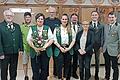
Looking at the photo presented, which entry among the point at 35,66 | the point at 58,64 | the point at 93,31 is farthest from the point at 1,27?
the point at 93,31

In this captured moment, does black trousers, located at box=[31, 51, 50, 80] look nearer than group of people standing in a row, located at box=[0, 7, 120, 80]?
No

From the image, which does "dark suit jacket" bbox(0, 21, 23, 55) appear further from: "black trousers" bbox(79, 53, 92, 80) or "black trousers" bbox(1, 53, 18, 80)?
→ "black trousers" bbox(79, 53, 92, 80)

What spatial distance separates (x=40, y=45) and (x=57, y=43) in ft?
1.09

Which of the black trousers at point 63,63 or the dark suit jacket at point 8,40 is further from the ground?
the dark suit jacket at point 8,40

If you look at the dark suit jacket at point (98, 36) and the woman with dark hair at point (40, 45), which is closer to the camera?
the woman with dark hair at point (40, 45)

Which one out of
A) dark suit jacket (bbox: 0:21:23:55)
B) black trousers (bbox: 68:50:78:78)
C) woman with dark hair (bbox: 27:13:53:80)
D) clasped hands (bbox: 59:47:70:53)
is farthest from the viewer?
black trousers (bbox: 68:50:78:78)

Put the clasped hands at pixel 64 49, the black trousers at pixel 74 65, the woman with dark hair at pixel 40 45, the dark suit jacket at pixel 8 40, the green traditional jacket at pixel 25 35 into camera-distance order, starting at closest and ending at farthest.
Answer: the dark suit jacket at pixel 8 40 < the woman with dark hair at pixel 40 45 < the clasped hands at pixel 64 49 < the green traditional jacket at pixel 25 35 < the black trousers at pixel 74 65

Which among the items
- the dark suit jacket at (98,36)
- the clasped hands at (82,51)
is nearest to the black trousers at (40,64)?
the clasped hands at (82,51)

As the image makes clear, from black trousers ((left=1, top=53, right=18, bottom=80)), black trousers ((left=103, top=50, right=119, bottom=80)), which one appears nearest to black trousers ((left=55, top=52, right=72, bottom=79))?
black trousers ((left=103, top=50, right=119, bottom=80))

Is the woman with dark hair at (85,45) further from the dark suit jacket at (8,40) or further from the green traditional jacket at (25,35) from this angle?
the dark suit jacket at (8,40)

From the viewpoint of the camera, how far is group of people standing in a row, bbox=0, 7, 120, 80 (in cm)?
475

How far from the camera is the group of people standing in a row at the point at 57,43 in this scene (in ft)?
15.6

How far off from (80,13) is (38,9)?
0.99m

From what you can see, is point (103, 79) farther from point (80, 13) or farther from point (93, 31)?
point (80, 13)
